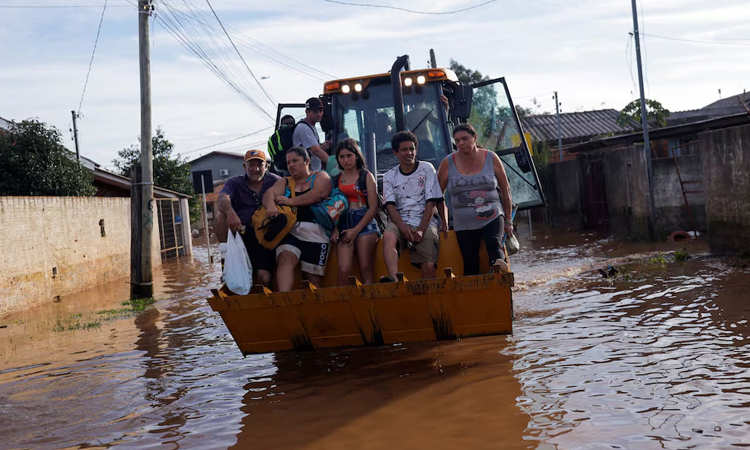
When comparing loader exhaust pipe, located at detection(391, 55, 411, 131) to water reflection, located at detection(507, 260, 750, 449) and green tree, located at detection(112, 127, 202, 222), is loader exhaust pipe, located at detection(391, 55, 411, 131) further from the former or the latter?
green tree, located at detection(112, 127, 202, 222)

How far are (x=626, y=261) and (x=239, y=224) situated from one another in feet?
29.2

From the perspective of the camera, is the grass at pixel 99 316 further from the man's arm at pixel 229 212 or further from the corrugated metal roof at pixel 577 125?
the corrugated metal roof at pixel 577 125

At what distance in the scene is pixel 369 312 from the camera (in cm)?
609

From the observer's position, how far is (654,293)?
9484 mm

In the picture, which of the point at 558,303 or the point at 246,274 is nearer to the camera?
the point at 246,274

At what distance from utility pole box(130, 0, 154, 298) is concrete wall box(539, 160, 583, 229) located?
14.3 metres

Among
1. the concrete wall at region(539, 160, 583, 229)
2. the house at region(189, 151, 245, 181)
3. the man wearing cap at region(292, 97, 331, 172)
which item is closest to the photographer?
the man wearing cap at region(292, 97, 331, 172)

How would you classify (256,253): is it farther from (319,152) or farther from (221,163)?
(221,163)

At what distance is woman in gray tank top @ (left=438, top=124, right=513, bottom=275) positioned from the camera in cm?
676

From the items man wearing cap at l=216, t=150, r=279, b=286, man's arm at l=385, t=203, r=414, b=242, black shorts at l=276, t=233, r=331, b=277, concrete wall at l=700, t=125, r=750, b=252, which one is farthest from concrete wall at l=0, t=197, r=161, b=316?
concrete wall at l=700, t=125, r=750, b=252

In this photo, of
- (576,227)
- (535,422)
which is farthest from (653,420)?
(576,227)

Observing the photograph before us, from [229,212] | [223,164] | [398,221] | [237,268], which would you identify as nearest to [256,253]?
[237,268]

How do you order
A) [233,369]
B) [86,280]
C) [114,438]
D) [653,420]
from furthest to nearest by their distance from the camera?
[86,280] → [233,369] → [114,438] → [653,420]

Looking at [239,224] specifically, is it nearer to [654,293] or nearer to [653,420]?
[653,420]
